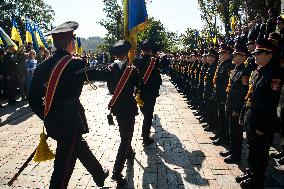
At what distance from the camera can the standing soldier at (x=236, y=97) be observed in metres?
5.98

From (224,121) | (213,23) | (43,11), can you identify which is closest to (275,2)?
(224,121)

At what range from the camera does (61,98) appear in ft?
13.1

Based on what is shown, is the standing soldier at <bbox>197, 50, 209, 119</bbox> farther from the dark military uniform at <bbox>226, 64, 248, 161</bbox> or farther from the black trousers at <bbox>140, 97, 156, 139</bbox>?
the dark military uniform at <bbox>226, 64, 248, 161</bbox>

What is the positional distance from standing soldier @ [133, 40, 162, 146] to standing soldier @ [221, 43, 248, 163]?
1.79m

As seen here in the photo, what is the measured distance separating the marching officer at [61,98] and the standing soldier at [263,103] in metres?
2.37

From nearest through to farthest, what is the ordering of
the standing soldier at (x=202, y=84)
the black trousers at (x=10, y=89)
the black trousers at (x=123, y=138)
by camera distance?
the black trousers at (x=123, y=138) → the standing soldier at (x=202, y=84) → the black trousers at (x=10, y=89)

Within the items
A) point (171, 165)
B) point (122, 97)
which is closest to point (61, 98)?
point (122, 97)

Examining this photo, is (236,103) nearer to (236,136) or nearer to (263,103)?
(236,136)

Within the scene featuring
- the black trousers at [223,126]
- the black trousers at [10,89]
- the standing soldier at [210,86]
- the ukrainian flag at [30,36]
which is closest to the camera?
the black trousers at [223,126]

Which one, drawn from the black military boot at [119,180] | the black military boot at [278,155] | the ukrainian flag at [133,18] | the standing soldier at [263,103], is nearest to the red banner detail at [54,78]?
the black military boot at [119,180]

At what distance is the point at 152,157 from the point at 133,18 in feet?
11.1

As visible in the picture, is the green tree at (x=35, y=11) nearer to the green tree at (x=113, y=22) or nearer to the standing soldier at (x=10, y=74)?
the green tree at (x=113, y=22)

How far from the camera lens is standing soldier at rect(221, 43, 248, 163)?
19.6 feet

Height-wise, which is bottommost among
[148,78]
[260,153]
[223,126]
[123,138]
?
[223,126]
